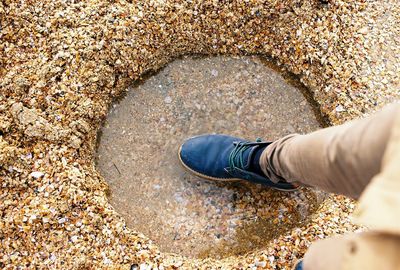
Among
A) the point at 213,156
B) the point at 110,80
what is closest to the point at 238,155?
the point at 213,156

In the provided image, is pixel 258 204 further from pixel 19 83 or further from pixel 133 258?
pixel 19 83

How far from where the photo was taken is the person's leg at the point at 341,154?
3.98ft

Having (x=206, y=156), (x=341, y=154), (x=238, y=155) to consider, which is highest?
(x=341, y=154)

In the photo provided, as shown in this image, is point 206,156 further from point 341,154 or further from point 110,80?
point 341,154

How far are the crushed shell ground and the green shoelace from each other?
0.46 meters

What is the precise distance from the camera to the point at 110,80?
2.46 m

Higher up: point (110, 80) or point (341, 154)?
point (341, 154)

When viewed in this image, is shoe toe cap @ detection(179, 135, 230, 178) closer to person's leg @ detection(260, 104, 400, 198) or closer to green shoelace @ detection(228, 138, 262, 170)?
green shoelace @ detection(228, 138, 262, 170)

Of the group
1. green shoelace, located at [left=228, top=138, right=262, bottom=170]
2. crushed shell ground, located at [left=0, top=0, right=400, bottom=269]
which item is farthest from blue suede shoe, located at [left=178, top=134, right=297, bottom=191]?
crushed shell ground, located at [left=0, top=0, right=400, bottom=269]

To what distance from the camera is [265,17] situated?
8.35 feet

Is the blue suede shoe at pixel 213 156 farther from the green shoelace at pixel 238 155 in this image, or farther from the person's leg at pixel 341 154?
the person's leg at pixel 341 154

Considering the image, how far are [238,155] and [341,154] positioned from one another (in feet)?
3.09

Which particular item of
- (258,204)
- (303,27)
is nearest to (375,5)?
(303,27)

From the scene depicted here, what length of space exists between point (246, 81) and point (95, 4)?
3.29ft
